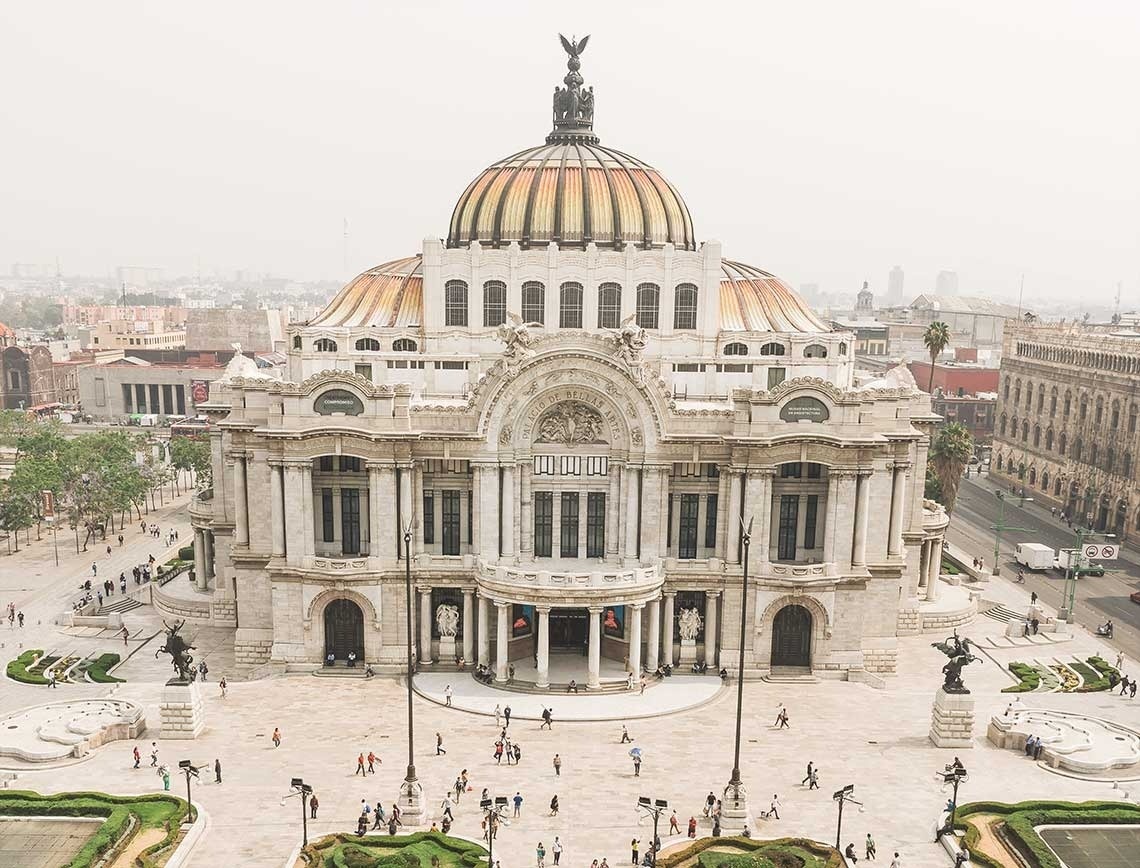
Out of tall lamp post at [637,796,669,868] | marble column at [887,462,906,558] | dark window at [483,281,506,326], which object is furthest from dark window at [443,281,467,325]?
tall lamp post at [637,796,669,868]

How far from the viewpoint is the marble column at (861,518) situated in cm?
6100

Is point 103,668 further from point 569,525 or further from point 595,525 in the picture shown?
point 595,525

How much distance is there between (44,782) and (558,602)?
91.7 ft

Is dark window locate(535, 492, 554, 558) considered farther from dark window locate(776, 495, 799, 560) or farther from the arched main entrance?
the arched main entrance

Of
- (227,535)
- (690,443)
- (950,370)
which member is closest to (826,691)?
(690,443)

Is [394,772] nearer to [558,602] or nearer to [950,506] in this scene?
[558,602]

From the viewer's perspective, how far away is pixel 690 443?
199ft

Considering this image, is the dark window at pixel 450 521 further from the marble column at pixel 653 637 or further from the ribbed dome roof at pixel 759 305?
the ribbed dome roof at pixel 759 305

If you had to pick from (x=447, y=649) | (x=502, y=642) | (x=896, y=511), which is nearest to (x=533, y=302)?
(x=502, y=642)

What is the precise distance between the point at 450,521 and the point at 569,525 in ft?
25.1

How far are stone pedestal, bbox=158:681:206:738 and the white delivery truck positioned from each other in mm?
72963

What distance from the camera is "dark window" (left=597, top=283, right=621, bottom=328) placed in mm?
69125

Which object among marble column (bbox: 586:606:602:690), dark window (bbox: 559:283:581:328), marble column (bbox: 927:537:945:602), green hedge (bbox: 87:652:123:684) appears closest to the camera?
marble column (bbox: 586:606:602:690)

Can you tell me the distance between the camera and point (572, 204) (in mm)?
70062
